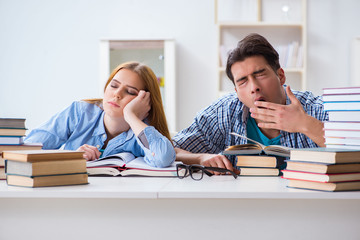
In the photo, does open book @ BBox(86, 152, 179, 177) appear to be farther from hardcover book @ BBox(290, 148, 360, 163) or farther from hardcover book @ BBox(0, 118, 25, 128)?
hardcover book @ BBox(290, 148, 360, 163)

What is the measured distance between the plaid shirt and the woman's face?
13.1 inches

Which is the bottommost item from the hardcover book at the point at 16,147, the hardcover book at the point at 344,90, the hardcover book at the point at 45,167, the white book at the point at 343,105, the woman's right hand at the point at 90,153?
the woman's right hand at the point at 90,153

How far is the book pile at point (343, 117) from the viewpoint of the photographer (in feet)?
4.15

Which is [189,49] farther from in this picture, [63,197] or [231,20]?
[63,197]

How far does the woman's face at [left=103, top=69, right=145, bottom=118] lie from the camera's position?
1.82 meters

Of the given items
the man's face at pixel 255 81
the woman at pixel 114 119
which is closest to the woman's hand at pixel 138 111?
the woman at pixel 114 119

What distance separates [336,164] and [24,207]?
80 centimetres

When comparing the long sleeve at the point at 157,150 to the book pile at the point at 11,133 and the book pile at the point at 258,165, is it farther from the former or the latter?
the book pile at the point at 11,133

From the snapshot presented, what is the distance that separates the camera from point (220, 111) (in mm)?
2107

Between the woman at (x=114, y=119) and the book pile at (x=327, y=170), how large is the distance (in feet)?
2.52

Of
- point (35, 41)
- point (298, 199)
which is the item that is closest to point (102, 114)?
point (298, 199)

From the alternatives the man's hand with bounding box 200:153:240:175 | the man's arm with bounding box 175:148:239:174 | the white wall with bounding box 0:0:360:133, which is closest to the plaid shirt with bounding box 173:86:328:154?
the man's arm with bounding box 175:148:239:174

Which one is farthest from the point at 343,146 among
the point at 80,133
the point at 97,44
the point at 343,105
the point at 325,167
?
the point at 97,44

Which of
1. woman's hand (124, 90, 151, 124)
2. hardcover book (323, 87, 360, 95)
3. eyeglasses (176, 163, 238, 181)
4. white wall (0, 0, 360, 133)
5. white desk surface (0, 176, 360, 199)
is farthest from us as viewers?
white wall (0, 0, 360, 133)
